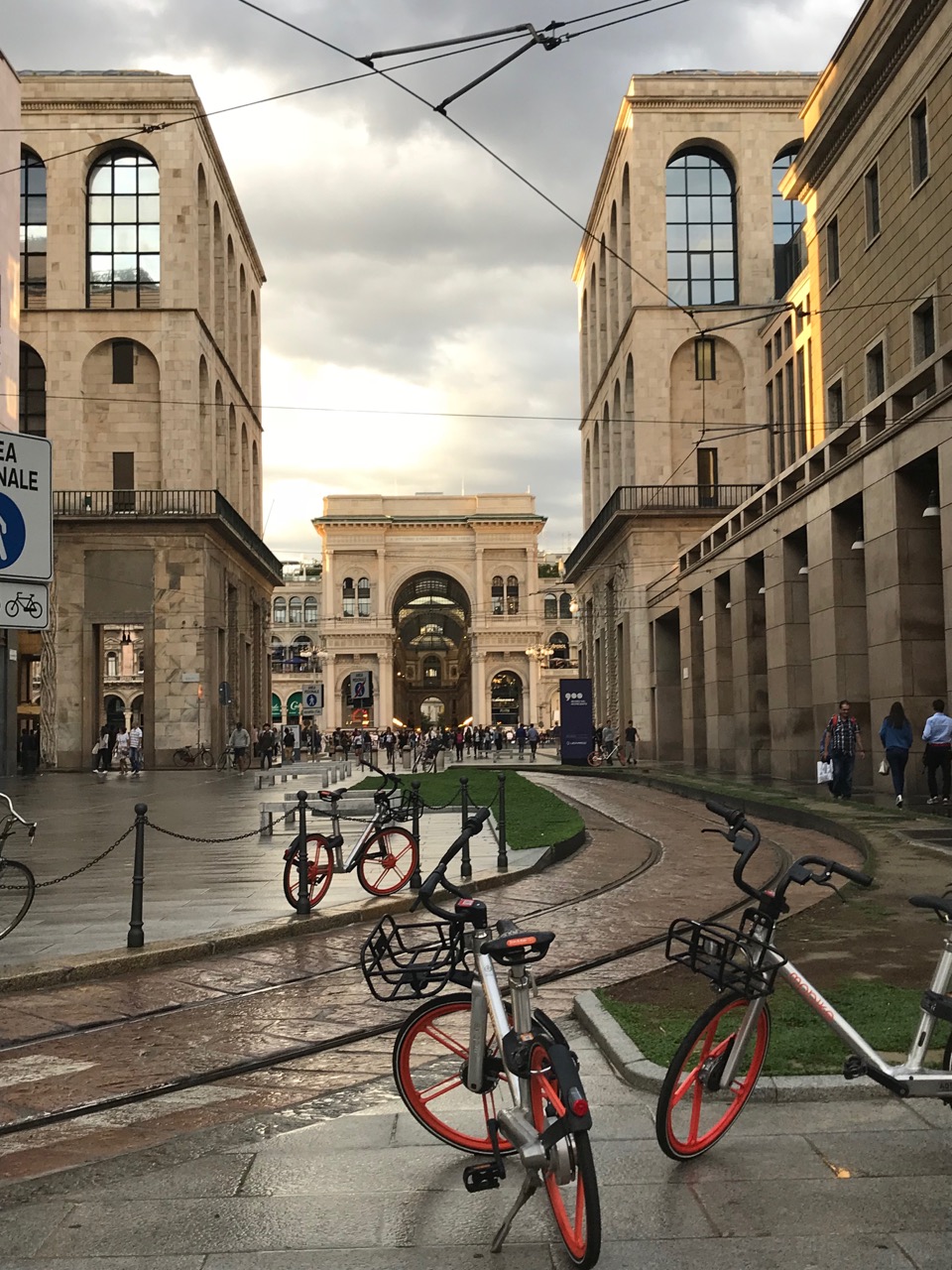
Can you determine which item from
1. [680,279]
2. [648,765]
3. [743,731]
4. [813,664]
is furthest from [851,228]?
[680,279]

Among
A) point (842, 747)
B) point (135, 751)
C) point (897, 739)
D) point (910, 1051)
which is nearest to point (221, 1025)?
point (910, 1051)

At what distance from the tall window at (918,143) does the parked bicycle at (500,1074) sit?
20648 mm

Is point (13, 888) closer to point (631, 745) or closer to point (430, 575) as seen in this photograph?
point (631, 745)

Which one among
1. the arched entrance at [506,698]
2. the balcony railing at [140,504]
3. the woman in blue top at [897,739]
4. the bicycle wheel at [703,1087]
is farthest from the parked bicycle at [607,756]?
the arched entrance at [506,698]

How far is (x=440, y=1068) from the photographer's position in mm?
4676

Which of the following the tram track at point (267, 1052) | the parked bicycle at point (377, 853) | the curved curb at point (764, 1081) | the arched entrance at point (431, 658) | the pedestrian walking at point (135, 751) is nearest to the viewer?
the curved curb at point (764, 1081)

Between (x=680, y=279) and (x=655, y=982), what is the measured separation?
1693 inches

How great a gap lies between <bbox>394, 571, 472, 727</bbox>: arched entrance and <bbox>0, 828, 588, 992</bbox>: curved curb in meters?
102

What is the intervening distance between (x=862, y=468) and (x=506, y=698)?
89.2 m

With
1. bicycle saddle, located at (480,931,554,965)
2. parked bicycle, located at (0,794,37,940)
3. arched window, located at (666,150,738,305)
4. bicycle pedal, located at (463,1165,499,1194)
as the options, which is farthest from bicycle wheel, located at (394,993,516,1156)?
arched window, located at (666,150,738,305)

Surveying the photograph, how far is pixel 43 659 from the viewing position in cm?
4222

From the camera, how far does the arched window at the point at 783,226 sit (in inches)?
1858

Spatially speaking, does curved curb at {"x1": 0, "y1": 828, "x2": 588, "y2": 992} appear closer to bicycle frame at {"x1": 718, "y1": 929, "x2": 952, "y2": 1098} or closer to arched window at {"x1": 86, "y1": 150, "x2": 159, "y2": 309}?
bicycle frame at {"x1": 718, "y1": 929, "x2": 952, "y2": 1098}

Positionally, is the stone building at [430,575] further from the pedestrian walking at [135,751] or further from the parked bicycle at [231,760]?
the pedestrian walking at [135,751]
